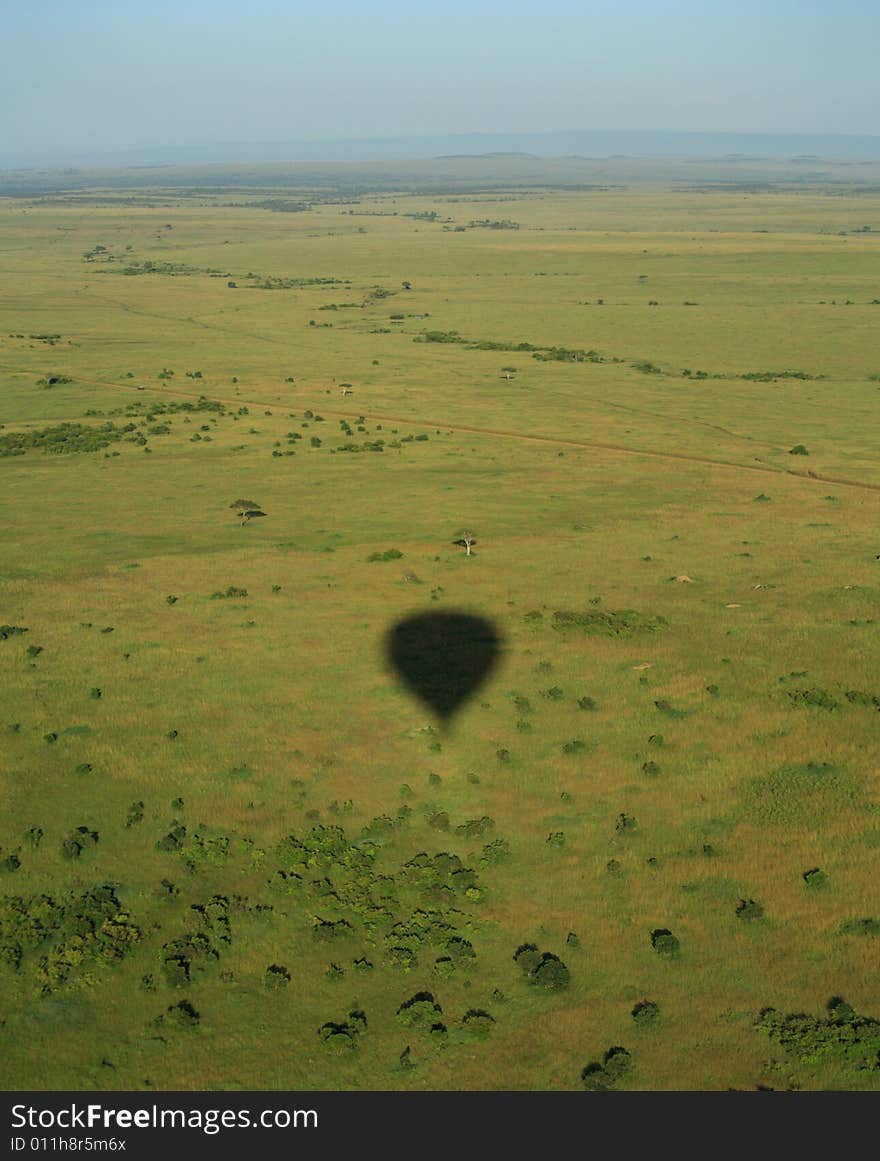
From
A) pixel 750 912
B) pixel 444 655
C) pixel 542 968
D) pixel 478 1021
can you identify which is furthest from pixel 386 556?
pixel 478 1021

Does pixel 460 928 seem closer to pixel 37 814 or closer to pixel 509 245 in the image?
pixel 37 814

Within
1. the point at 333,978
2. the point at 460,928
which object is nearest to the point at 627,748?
the point at 460,928

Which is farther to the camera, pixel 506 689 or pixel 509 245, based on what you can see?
pixel 509 245

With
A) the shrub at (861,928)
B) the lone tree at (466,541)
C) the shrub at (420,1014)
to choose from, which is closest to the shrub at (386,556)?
the lone tree at (466,541)

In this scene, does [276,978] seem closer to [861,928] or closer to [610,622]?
[861,928]

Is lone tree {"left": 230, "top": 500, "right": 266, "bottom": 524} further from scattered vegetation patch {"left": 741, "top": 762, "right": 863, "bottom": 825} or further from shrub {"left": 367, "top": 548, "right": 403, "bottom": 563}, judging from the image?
scattered vegetation patch {"left": 741, "top": 762, "right": 863, "bottom": 825}

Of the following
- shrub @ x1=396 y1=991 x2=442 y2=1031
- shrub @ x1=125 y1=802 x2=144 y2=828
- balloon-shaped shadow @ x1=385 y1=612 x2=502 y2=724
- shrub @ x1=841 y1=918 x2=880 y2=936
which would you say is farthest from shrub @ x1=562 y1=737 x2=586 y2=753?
shrub @ x1=125 y1=802 x2=144 y2=828
